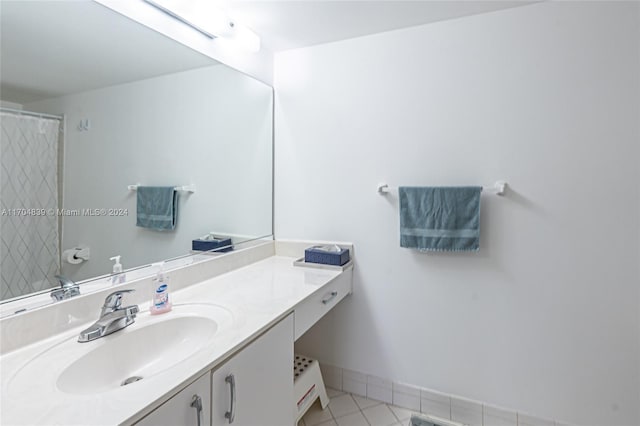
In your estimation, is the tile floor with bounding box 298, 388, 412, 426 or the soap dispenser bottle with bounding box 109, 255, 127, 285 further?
the tile floor with bounding box 298, 388, 412, 426

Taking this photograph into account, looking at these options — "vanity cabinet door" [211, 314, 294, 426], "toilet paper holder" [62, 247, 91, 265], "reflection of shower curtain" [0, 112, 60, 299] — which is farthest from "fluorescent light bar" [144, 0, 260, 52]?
"vanity cabinet door" [211, 314, 294, 426]

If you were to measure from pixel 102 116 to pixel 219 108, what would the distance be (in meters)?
0.70

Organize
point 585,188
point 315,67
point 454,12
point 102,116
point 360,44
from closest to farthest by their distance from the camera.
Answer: point 102,116 → point 585,188 → point 454,12 → point 360,44 → point 315,67

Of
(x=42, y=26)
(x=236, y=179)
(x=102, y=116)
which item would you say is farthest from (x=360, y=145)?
(x=42, y=26)

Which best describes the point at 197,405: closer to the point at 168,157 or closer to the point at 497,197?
the point at 168,157

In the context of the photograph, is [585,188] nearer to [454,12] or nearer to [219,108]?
[454,12]

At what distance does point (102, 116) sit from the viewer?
3.93 feet

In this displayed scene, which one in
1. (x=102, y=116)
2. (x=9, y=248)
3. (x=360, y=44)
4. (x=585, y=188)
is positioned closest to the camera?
(x=9, y=248)

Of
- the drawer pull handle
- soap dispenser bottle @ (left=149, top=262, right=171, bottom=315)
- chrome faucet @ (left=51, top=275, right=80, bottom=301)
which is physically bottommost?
the drawer pull handle

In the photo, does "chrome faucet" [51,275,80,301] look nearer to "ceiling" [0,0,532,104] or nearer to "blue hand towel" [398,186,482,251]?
"ceiling" [0,0,532,104]

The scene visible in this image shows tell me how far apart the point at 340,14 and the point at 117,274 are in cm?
160

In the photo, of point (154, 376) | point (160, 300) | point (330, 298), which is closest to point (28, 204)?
point (160, 300)

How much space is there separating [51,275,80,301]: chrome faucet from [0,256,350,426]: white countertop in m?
0.12

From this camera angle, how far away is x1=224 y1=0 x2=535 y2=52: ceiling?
156cm
